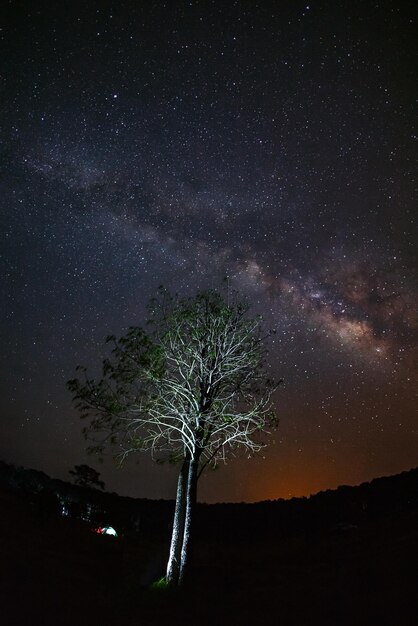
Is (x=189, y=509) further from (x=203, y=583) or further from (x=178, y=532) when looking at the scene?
(x=203, y=583)

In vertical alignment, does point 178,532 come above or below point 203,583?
above

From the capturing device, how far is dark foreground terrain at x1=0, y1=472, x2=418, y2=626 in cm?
1107

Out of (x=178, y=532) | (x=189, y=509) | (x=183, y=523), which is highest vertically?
(x=189, y=509)

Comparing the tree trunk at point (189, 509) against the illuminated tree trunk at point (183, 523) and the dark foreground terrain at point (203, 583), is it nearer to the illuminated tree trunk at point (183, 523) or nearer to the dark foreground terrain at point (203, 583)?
the illuminated tree trunk at point (183, 523)

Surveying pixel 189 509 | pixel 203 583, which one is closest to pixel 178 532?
pixel 189 509

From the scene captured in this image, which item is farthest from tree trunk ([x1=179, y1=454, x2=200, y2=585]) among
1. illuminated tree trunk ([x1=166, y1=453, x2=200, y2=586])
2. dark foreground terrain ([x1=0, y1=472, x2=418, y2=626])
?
dark foreground terrain ([x1=0, y1=472, x2=418, y2=626])

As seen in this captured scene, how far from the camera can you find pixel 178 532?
15.0 m

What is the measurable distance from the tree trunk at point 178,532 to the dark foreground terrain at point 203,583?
626 mm

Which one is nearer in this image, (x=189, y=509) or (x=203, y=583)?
(x=189, y=509)

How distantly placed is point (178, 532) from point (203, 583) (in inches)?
135

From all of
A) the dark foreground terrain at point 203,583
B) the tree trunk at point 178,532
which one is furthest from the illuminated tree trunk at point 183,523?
the dark foreground terrain at point 203,583

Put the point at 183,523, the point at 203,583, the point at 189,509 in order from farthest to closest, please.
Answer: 1. the point at 203,583
2. the point at 183,523
3. the point at 189,509

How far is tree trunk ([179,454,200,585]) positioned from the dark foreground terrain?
63cm

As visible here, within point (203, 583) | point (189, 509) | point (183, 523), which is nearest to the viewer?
point (189, 509)
